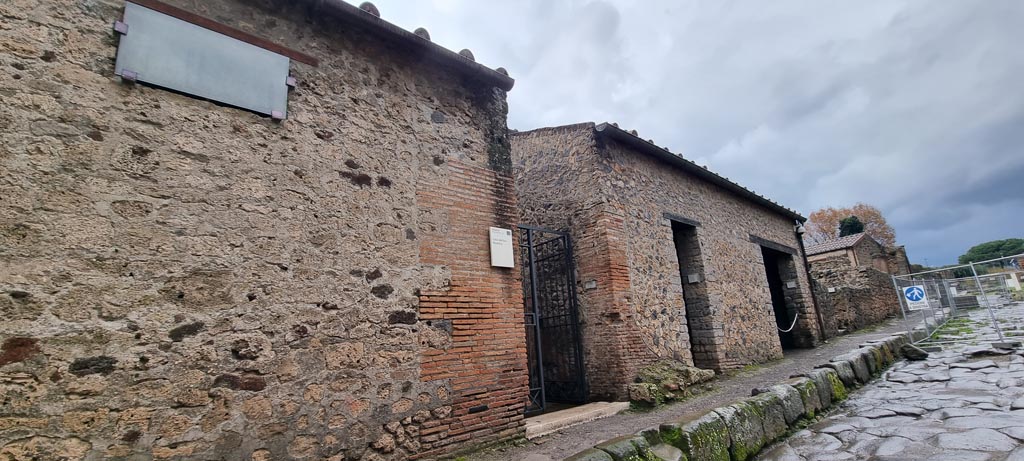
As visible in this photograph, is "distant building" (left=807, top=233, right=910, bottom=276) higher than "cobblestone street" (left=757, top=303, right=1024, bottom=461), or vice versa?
"distant building" (left=807, top=233, right=910, bottom=276)

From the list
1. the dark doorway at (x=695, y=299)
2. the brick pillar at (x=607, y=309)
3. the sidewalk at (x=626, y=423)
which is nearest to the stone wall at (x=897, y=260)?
the sidewalk at (x=626, y=423)

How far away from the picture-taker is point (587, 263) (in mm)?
7207

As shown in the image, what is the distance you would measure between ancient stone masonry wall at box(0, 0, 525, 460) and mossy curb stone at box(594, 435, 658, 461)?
63.8 inches

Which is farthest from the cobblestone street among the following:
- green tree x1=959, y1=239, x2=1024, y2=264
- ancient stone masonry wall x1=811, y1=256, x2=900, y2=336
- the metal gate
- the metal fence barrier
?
green tree x1=959, y1=239, x2=1024, y2=264

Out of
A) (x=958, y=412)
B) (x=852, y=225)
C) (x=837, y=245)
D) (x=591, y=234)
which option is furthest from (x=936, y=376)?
(x=852, y=225)

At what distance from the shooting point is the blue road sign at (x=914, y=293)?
8.00 m

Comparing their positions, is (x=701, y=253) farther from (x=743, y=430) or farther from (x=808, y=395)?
(x=743, y=430)

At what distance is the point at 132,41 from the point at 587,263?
232 inches

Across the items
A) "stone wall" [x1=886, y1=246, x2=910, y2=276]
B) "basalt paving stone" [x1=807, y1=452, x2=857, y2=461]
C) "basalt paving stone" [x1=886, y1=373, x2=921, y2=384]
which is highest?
"stone wall" [x1=886, y1=246, x2=910, y2=276]

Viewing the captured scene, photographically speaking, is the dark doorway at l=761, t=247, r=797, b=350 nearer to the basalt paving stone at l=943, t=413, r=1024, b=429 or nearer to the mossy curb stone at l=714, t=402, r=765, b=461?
the basalt paving stone at l=943, t=413, r=1024, b=429

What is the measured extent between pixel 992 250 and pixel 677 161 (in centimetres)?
5474

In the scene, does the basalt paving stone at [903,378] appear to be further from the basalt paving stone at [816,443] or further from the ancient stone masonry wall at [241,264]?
the ancient stone masonry wall at [241,264]

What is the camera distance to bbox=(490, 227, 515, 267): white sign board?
4707mm

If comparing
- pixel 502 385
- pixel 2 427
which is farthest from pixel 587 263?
pixel 2 427
